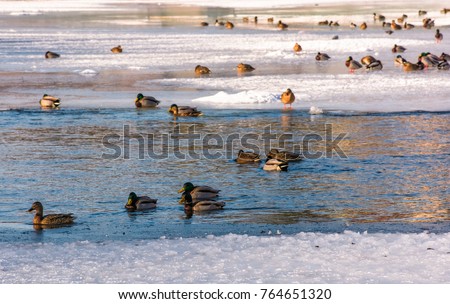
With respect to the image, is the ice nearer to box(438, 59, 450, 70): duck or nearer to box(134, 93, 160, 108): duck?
box(134, 93, 160, 108): duck

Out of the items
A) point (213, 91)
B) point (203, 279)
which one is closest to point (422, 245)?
point (203, 279)

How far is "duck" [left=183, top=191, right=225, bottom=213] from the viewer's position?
34.7 feet

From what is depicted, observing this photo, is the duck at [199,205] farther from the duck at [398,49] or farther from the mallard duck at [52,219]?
the duck at [398,49]

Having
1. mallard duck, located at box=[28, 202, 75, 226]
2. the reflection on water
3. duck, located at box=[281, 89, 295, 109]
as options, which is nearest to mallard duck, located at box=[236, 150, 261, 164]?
the reflection on water

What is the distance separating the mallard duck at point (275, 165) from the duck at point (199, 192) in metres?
1.62

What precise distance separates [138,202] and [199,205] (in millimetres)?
744

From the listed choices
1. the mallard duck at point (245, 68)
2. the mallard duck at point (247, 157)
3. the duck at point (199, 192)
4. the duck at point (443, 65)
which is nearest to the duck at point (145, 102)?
the mallard duck at point (247, 157)

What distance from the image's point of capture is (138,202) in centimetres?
1059

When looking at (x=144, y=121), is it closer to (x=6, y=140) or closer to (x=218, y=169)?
(x=6, y=140)

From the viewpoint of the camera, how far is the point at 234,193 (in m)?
11.5

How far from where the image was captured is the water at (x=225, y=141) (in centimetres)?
1027

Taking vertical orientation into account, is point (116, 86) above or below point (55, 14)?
below

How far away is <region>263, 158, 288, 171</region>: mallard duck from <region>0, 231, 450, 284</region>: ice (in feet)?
11.5
